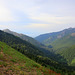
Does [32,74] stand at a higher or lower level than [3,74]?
lower

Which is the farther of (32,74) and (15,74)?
Result: (32,74)

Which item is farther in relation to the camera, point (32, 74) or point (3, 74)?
point (32, 74)

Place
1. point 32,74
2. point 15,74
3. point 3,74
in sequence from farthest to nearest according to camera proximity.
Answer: point 32,74 < point 15,74 < point 3,74

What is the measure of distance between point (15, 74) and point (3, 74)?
88.9 inches

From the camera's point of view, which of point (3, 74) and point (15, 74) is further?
point (15, 74)

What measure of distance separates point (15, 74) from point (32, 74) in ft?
13.6

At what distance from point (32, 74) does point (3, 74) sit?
6403 mm

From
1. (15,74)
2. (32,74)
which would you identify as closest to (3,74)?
(15,74)

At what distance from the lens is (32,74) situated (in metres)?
17.8

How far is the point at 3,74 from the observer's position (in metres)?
14.0

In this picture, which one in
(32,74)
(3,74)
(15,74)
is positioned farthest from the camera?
(32,74)

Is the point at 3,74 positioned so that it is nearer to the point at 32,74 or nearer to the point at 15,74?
the point at 15,74
